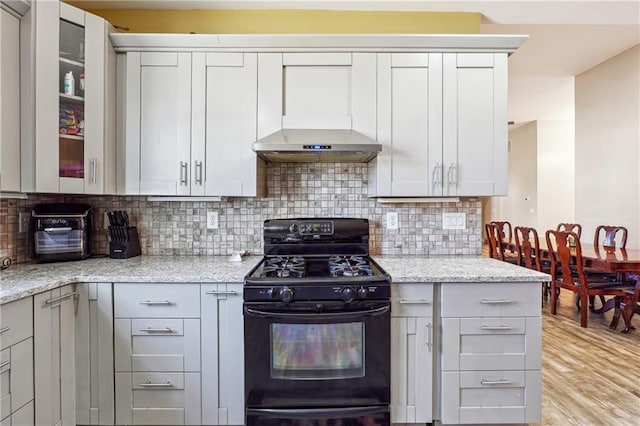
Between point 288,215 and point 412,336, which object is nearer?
point 412,336

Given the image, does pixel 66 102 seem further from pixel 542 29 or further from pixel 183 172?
pixel 542 29

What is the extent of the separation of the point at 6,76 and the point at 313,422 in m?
2.33

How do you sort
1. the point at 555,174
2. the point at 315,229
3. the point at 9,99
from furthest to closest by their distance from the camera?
1. the point at 555,174
2. the point at 315,229
3. the point at 9,99

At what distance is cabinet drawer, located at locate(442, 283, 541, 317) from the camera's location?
187cm

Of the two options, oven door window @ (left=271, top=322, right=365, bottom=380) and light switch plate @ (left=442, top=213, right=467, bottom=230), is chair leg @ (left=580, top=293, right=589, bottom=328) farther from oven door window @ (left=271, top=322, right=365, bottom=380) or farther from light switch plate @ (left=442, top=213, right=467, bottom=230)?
oven door window @ (left=271, top=322, right=365, bottom=380)

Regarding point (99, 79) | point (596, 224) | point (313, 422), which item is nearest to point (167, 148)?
point (99, 79)

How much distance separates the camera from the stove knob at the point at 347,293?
1.75 m

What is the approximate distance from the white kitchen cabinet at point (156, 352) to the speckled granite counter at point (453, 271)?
110cm

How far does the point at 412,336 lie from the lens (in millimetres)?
1875

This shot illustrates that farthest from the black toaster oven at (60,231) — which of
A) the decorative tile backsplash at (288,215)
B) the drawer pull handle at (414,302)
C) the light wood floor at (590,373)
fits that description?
the light wood floor at (590,373)

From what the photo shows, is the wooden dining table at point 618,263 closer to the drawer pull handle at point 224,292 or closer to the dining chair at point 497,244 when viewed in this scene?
the dining chair at point 497,244

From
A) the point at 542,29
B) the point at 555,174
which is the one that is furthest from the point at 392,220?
the point at 555,174

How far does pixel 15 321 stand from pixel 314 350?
4.25 ft

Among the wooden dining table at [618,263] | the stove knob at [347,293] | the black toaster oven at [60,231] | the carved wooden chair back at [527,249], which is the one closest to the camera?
the stove knob at [347,293]
